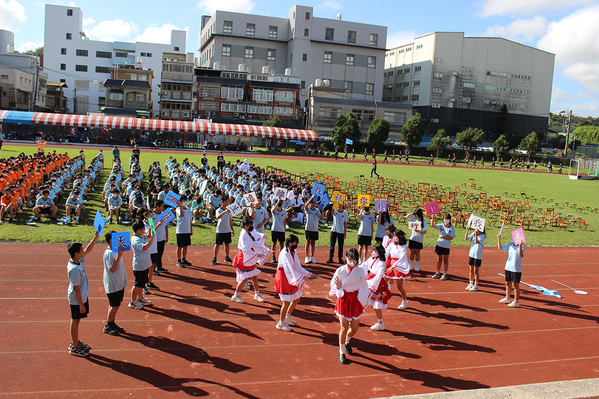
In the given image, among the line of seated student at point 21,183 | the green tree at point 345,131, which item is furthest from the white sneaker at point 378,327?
the green tree at point 345,131

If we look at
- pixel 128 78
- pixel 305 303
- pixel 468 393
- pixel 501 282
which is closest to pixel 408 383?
pixel 468 393

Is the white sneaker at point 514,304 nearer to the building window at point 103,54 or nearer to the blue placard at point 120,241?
the blue placard at point 120,241

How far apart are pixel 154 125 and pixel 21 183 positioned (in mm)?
43179

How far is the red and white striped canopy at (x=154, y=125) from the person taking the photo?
5353 centimetres

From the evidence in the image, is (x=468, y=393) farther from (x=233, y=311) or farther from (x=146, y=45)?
(x=146, y=45)

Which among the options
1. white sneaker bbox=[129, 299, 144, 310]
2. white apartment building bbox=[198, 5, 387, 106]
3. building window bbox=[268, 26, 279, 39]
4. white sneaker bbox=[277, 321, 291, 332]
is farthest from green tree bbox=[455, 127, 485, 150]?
white sneaker bbox=[129, 299, 144, 310]

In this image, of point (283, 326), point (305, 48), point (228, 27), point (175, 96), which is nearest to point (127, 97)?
point (175, 96)

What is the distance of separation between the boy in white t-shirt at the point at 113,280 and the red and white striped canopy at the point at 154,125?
5265 centimetres

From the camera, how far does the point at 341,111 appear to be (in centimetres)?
7450

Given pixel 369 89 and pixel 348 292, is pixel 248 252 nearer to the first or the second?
pixel 348 292

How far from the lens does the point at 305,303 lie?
362 inches

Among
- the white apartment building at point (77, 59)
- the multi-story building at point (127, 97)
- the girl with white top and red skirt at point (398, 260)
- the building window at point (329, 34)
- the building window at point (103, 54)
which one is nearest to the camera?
the girl with white top and red skirt at point (398, 260)

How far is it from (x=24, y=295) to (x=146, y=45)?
88631mm

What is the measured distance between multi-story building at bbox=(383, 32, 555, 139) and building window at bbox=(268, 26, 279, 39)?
2992 centimetres
